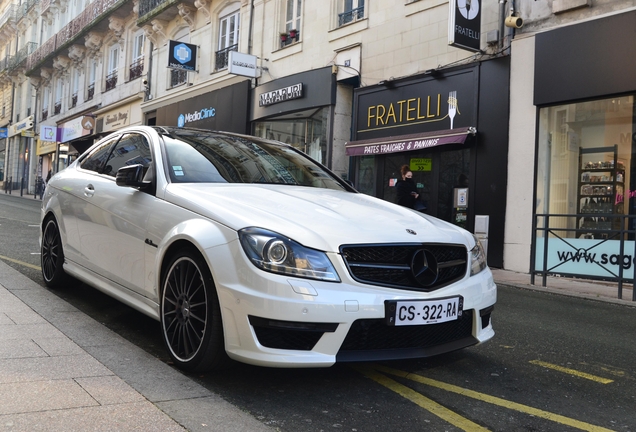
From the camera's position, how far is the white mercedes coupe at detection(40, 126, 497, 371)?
120 inches

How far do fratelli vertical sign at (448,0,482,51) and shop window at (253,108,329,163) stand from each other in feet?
16.6

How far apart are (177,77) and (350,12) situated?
1073cm

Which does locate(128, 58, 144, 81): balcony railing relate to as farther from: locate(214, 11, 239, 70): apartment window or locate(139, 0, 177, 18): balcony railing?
locate(214, 11, 239, 70): apartment window

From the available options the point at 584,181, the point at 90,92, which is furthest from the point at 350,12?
the point at 90,92

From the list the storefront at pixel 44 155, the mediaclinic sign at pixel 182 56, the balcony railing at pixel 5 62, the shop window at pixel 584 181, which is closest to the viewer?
the shop window at pixel 584 181

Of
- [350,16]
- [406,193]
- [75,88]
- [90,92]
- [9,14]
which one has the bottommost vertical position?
[406,193]

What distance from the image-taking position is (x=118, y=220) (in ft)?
14.3

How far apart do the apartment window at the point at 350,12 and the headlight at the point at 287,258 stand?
13570 mm

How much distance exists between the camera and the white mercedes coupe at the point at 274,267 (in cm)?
304

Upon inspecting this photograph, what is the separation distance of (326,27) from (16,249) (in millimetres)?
10720

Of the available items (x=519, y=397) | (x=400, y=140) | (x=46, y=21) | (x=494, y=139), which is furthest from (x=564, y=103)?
(x=46, y=21)

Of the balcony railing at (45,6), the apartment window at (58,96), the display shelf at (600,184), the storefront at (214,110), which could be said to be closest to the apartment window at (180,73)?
the storefront at (214,110)

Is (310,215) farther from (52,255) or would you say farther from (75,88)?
(75,88)

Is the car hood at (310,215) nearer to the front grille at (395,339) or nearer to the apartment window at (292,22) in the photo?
the front grille at (395,339)
